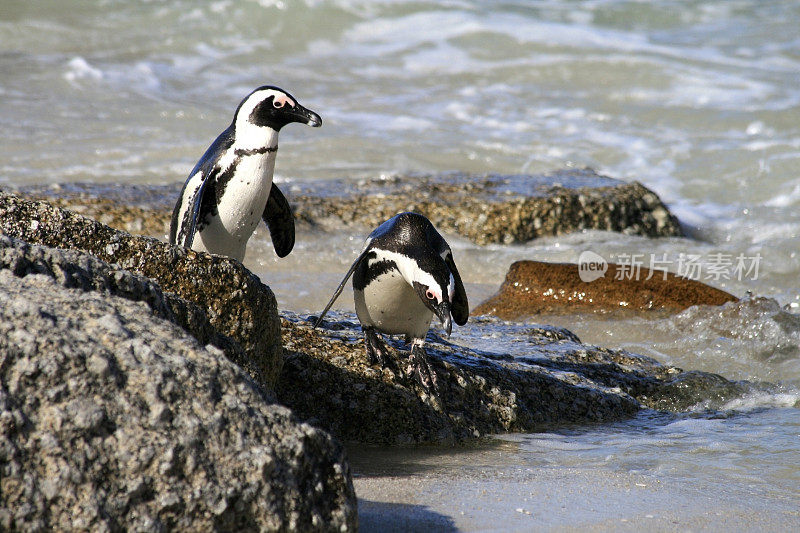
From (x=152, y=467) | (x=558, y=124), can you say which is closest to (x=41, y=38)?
(x=558, y=124)

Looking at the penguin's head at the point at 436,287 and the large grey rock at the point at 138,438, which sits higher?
the penguin's head at the point at 436,287

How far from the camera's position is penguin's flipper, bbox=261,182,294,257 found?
5090 mm

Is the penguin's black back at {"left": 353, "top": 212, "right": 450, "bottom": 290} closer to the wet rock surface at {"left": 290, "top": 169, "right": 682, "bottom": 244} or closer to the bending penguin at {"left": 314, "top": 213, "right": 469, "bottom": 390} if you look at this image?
the bending penguin at {"left": 314, "top": 213, "right": 469, "bottom": 390}

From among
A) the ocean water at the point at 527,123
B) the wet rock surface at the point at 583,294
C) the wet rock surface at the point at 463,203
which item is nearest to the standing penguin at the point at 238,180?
the ocean water at the point at 527,123

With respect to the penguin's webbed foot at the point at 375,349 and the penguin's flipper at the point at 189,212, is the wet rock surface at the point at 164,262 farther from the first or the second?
the penguin's flipper at the point at 189,212

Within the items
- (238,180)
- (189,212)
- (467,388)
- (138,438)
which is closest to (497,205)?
(238,180)

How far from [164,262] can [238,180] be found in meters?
1.40

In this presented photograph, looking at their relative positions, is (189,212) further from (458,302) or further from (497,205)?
(497,205)

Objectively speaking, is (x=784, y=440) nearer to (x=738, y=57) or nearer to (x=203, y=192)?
(x=203, y=192)

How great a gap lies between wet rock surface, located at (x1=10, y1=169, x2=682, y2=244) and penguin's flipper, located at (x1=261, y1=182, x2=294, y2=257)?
2.16 m

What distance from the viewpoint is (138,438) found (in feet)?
6.07

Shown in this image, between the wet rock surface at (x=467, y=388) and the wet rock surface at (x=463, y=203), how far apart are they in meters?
2.93

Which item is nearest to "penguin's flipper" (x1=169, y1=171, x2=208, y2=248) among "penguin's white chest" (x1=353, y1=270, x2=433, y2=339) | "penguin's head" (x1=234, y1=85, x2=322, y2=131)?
"penguin's head" (x1=234, y1=85, x2=322, y2=131)

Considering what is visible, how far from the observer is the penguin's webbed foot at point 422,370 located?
150 inches
